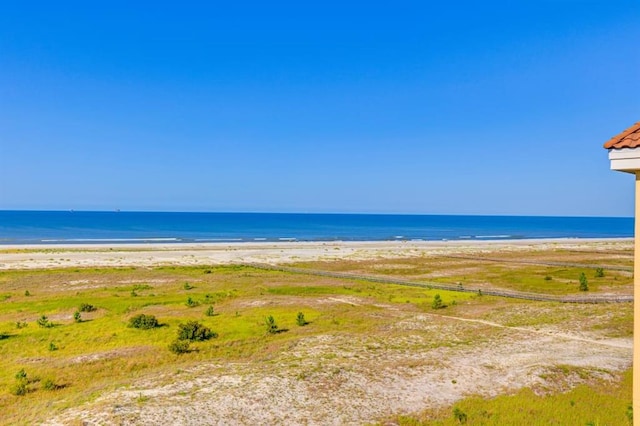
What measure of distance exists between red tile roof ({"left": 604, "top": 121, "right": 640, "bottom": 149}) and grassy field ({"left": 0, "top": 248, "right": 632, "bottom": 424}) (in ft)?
42.3

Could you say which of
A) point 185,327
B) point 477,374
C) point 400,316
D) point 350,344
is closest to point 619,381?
point 477,374

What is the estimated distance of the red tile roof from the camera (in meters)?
6.52

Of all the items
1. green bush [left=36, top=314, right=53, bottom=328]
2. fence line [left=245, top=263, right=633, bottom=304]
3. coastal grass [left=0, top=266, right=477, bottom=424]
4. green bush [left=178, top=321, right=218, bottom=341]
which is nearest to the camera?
coastal grass [left=0, top=266, right=477, bottom=424]

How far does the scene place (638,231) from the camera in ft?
22.2

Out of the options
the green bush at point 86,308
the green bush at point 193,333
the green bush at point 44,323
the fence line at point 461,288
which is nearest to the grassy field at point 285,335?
the green bush at point 44,323

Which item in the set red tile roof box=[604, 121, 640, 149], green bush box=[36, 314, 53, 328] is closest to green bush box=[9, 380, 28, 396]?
green bush box=[36, 314, 53, 328]

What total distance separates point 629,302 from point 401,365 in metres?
28.2

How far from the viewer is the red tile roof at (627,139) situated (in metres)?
6.52

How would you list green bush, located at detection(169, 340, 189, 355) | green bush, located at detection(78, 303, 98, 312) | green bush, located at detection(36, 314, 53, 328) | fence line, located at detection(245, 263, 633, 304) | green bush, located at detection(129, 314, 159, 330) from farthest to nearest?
fence line, located at detection(245, 263, 633, 304) → green bush, located at detection(78, 303, 98, 312) → green bush, located at detection(36, 314, 53, 328) → green bush, located at detection(129, 314, 159, 330) → green bush, located at detection(169, 340, 189, 355)

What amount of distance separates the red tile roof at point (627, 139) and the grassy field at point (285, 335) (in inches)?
507

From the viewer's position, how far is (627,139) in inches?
265

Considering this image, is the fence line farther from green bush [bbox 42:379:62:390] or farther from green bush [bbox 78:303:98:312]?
green bush [bbox 42:379:62:390]

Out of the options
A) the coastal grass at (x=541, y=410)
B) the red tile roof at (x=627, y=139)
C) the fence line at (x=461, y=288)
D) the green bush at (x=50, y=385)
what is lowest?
the fence line at (x=461, y=288)

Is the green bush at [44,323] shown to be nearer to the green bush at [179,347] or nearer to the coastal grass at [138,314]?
the coastal grass at [138,314]
